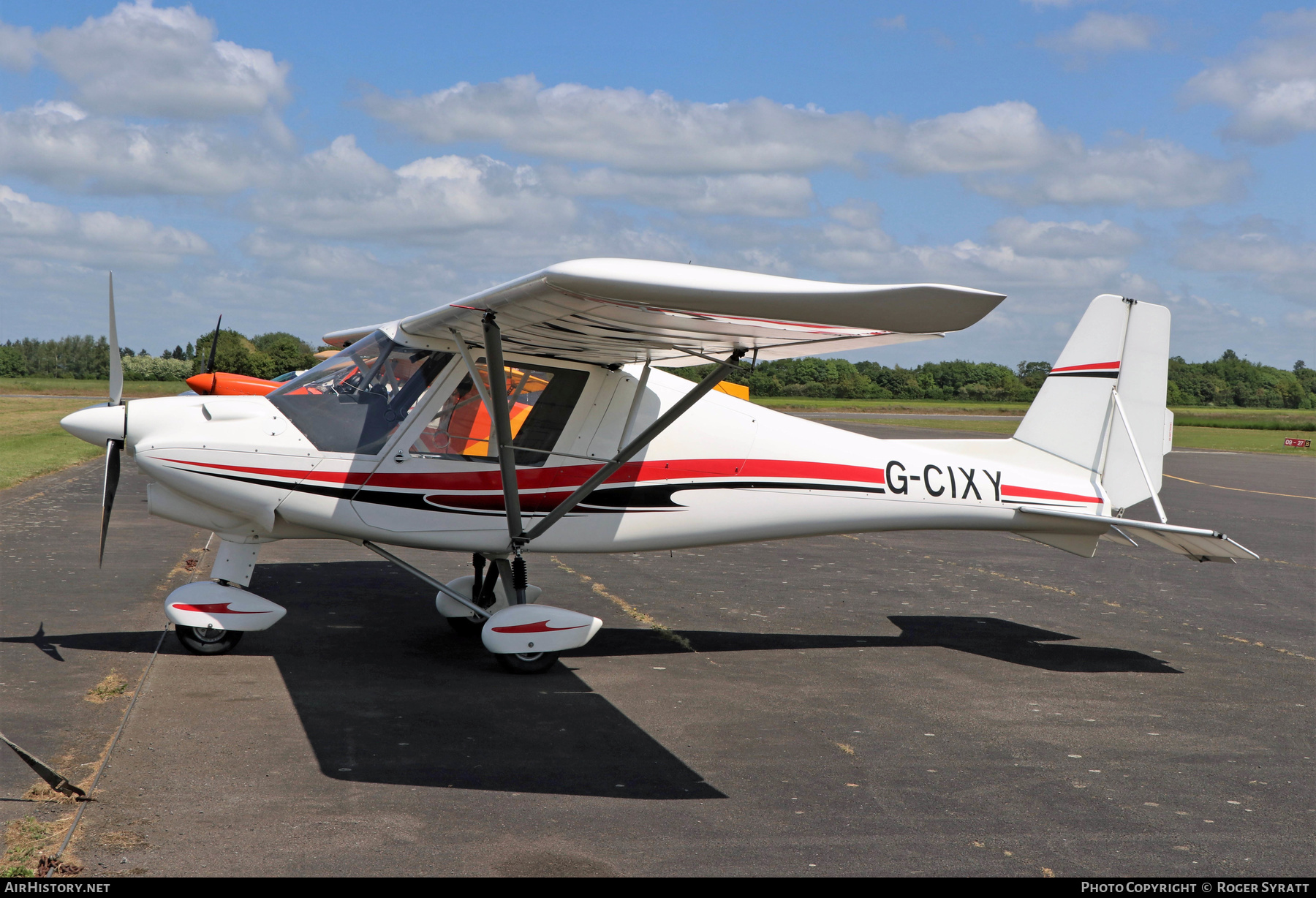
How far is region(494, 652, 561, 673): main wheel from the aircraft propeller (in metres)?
2.91

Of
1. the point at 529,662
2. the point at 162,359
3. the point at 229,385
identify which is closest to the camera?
the point at 529,662

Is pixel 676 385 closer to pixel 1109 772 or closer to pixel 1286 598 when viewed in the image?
pixel 1109 772

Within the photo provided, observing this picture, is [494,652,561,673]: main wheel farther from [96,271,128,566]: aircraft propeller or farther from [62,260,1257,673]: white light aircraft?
[96,271,128,566]: aircraft propeller

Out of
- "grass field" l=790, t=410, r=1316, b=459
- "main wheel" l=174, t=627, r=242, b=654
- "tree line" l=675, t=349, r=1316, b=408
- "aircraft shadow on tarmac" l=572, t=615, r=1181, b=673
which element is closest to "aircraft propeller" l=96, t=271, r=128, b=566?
"main wheel" l=174, t=627, r=242, b=654

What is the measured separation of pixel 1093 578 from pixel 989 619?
3.17m

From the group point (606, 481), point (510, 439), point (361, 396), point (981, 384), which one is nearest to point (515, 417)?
point (510, 439)

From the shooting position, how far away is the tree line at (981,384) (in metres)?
106

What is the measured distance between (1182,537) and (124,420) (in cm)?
761

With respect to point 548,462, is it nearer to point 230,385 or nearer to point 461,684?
point 461,684

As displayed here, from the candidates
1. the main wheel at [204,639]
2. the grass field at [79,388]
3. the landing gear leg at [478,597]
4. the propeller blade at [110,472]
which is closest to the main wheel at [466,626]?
the landing gear leg at [478,597]

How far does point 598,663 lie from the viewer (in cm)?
739

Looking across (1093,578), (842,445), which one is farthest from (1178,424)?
(842,445)

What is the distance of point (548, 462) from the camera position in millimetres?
7500

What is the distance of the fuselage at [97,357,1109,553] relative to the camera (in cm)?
699
